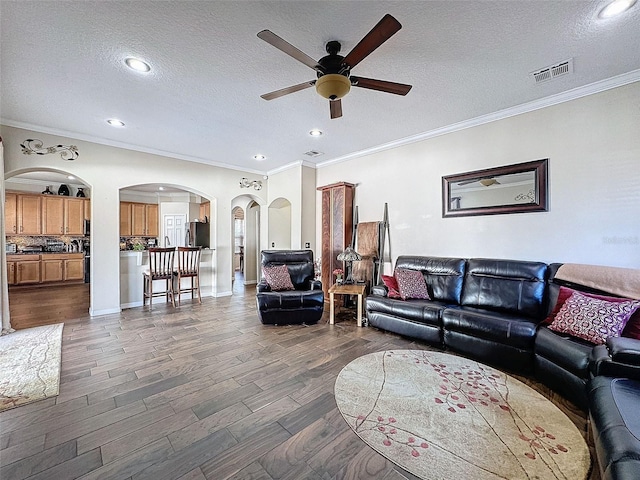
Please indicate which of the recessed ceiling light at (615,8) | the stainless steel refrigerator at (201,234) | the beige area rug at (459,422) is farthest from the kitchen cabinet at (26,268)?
the recessed ceiling light at (615,8)

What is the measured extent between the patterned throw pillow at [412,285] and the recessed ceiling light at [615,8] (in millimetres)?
2848

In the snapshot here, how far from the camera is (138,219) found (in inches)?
324

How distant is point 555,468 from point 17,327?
597cm

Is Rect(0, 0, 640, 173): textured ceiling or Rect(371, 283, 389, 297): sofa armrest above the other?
Rect(0, 0, 640, 173): textured ceiling

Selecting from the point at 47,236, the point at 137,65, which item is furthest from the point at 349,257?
the point at 47,236

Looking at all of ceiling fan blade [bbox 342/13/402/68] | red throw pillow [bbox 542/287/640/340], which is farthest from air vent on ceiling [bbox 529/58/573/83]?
red throw pillow [bbox 542/287/640/340]

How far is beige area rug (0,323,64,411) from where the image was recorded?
2.18 metres

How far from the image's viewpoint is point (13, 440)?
1700 millimetres

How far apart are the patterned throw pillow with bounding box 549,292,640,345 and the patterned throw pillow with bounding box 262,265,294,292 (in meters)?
3.22

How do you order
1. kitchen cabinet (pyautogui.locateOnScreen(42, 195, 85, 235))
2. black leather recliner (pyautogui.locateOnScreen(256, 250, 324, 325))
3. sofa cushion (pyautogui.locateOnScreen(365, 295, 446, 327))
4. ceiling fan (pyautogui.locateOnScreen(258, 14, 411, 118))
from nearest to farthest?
ceiling fan (pyautogui.locateOnScreen(258, 14, 411, 118)) → sofa cushion (pyautogui.locateOnScreen(365, 295, 446, 327)) → black leather recliner (pyautogui.locateOnScreen(256, 250, 324, 325)) → kitchen cabinet (pyautogui.locateOnScreen(42, 195, 85, 235))

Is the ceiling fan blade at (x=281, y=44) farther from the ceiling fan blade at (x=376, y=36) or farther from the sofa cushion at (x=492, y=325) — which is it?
the sofa cushion at (x=492, y=325)

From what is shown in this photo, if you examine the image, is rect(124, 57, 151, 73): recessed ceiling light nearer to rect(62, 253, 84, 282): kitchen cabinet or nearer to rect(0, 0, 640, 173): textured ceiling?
rect(0, 0, 640, 173): textured ceiling

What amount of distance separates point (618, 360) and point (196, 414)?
278 cm

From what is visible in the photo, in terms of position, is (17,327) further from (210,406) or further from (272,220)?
(272,220)
